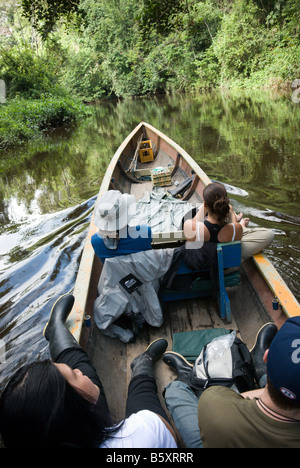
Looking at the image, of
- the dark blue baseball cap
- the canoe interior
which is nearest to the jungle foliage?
the canoe interior

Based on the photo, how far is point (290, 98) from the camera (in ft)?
43.4

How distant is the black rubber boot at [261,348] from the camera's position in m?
1.89

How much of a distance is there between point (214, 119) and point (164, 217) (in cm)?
1080

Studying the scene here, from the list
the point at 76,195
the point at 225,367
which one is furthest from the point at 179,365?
the point at 76,195

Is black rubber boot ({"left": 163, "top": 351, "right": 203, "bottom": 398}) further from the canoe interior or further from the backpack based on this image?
the canoe interior

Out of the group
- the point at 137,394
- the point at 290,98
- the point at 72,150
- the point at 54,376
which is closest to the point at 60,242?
the point at 137,394

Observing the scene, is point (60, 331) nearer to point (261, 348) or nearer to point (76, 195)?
point (261, 348)

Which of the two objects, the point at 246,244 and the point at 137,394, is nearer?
the point at 137,394

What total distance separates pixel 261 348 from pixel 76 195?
19.3 feet

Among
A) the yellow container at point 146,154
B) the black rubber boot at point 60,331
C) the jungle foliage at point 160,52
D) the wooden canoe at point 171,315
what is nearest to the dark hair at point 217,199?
the wooden canoe at point 171,315

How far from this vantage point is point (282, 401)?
98 centimetres

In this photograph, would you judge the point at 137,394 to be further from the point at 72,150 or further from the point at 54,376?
the point at 72,150

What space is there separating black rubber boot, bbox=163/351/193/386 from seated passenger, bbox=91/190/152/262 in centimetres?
79

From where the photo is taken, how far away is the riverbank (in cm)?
1297
